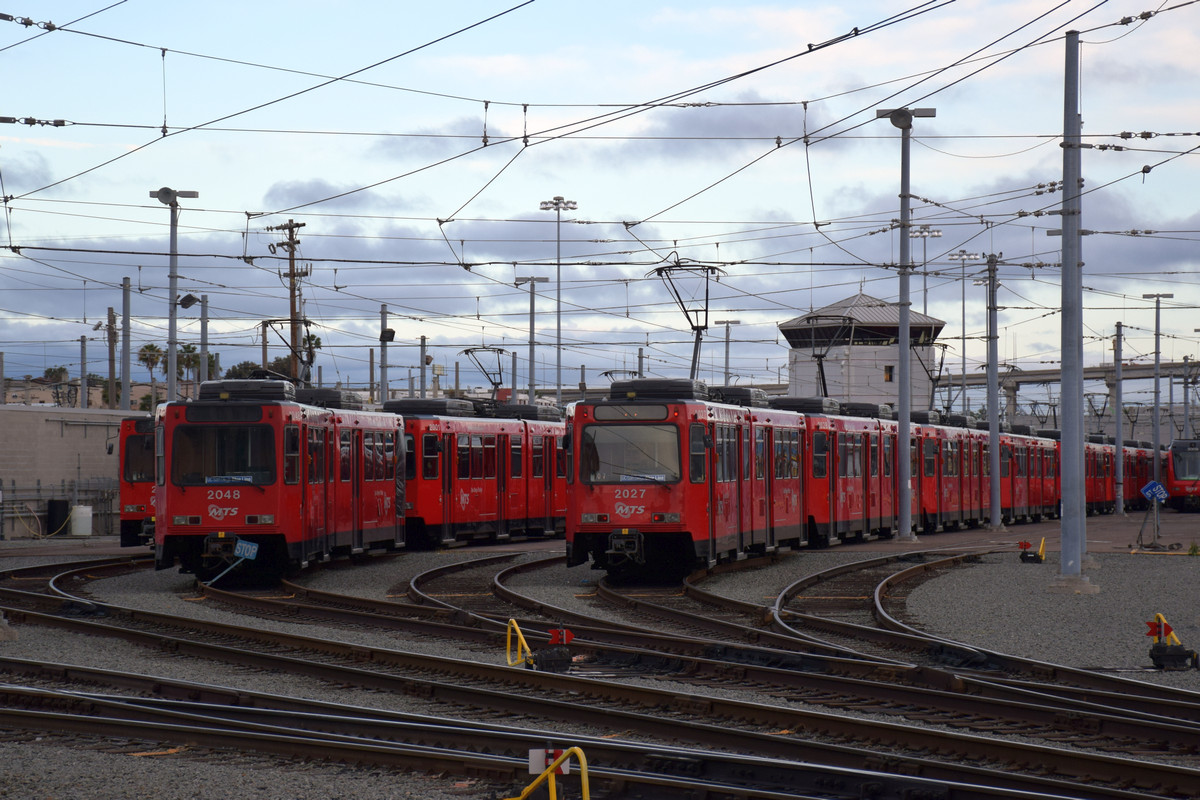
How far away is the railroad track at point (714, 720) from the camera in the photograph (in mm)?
8023

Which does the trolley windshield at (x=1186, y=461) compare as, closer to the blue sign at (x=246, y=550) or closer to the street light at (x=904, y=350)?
the street light at (x=904, y=350)

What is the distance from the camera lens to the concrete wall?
126 ft

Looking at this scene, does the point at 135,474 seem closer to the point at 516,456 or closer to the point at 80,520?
the point at 516,456

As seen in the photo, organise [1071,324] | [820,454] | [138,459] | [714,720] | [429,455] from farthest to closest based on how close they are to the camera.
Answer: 1. [138,459]
2. [429,455]
3. [820,454]
4. [1071,324]
5. [714,720]

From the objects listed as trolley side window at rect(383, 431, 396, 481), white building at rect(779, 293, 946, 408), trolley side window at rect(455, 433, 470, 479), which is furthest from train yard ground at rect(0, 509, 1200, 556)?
white building at rect(779, 293, 946, 408)

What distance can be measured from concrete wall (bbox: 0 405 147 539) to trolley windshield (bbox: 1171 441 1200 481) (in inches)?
1717

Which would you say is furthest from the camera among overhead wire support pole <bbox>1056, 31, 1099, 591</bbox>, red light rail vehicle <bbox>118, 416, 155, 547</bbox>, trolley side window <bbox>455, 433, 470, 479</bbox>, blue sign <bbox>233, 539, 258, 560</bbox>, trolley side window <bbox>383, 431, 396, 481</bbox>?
red light rail vehicle <bbox>118, 416, 155, 547</bbox>

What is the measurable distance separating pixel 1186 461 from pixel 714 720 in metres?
56.6

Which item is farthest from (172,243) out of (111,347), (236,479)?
(111,347)

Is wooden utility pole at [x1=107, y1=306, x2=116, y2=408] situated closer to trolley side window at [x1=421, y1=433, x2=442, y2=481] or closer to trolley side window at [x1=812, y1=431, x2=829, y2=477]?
trolley side window at [x1=421, y1=433, x2=442, y2=481]

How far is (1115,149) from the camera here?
896 inches

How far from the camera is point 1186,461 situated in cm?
6125

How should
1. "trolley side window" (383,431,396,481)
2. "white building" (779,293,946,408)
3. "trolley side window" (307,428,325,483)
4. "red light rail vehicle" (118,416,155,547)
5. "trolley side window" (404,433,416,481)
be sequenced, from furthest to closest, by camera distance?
"white building" (779,293,946,408), "red light rail vehicle" (118,416,155,547), "trolley side window" (404,433,416,481), "trolley side window" (383,431,396,481), "trolley side window" (307,428,325,483)

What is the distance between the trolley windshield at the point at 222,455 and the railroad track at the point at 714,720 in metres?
6.17
